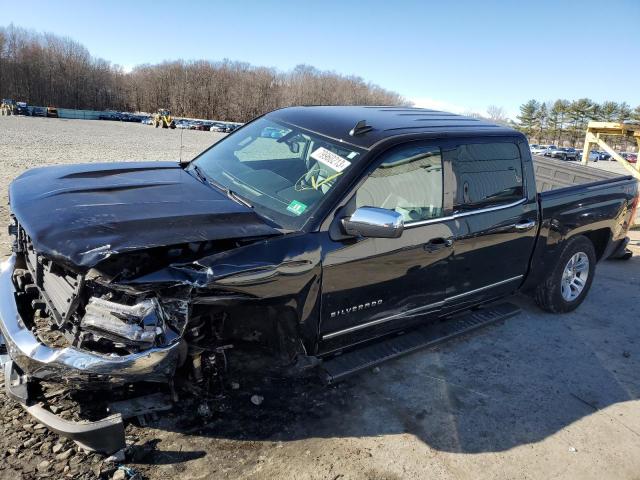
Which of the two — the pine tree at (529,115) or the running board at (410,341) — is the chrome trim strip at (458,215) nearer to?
the running board at (410,341)

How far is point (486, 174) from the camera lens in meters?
3.89

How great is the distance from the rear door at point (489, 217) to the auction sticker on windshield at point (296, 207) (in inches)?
48.4

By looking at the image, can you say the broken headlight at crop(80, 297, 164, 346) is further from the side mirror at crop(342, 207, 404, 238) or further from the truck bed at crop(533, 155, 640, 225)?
the truck bed at crop(533, 155, 640, 225)

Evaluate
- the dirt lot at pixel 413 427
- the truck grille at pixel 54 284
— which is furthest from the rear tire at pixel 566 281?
the truck grille at pixel 54 284

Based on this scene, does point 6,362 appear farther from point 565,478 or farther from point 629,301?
Result: point 629,301

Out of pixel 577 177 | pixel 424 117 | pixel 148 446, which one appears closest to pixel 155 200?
pixel 148 446

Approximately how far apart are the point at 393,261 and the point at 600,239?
3445mm

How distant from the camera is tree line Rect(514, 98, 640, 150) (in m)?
83.0

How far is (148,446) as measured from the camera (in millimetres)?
2736

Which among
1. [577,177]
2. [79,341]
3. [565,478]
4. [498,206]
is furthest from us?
[577,177]

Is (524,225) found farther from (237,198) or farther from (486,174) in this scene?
(237,198)

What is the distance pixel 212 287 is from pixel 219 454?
3.34 feet

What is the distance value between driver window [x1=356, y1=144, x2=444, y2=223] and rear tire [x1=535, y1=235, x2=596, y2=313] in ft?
7.06

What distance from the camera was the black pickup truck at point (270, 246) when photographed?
2430mm
